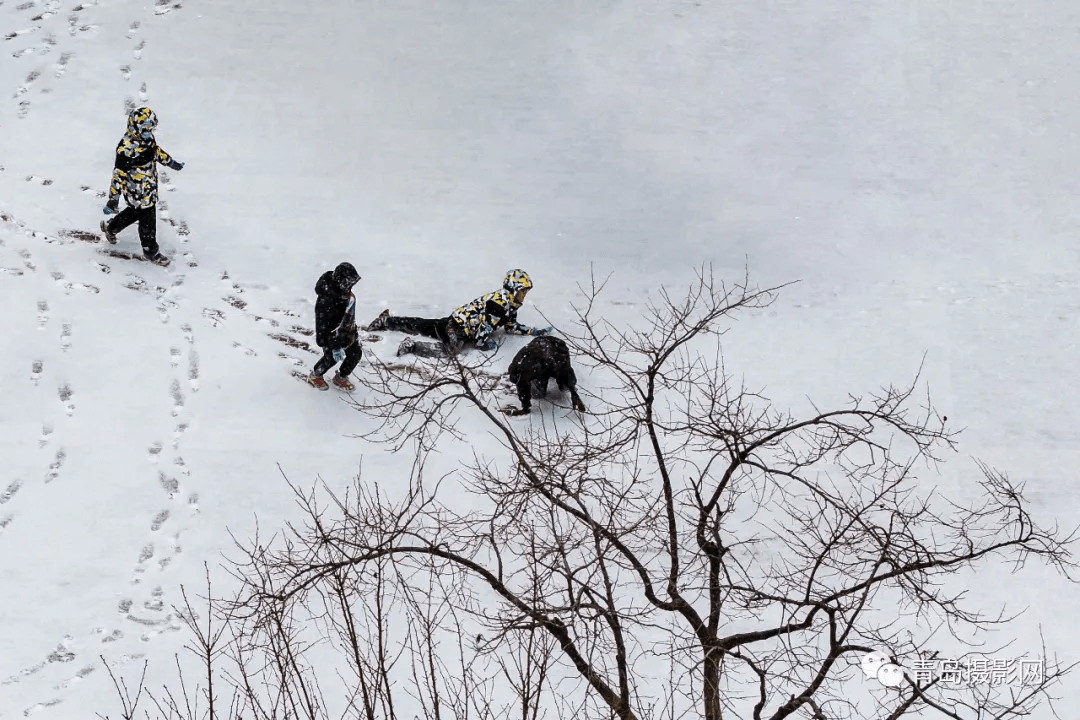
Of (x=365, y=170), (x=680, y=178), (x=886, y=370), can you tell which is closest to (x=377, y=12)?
(x=365, y=170)

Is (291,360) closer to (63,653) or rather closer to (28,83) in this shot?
(63,653)

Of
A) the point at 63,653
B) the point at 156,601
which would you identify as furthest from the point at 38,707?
the point at 156,601

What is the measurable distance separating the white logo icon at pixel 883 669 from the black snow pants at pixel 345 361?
5432mm

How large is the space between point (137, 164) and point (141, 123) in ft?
1.43

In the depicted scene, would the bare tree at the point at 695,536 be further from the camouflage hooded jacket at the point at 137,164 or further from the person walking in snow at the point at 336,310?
the camouflage hooded jacket at the point at 137,164

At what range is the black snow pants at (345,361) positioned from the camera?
1148 centimetres

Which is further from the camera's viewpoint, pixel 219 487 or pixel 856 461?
pixel 856 461

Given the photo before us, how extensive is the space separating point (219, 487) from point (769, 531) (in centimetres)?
488

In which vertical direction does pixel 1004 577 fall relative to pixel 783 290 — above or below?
below

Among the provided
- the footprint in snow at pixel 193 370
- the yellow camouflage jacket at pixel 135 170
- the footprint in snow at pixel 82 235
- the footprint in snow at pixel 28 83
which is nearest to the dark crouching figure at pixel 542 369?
the footprint in snow at pixel 193 370

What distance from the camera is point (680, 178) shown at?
15.5m

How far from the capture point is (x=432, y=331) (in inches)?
499

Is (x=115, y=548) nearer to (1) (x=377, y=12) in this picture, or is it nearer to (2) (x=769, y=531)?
(2) (x=769, y=531)

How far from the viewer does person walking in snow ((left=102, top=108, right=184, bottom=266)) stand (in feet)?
41.2
